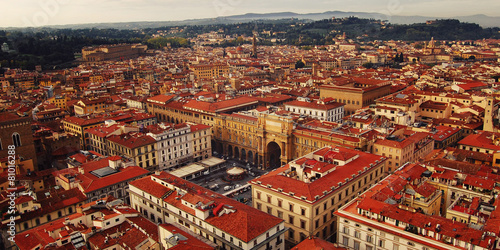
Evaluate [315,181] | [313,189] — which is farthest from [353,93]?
[313,189]

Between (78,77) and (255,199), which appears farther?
(78,77)

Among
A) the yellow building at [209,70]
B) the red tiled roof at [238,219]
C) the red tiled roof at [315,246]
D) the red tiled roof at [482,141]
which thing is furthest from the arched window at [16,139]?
the yellow building at [209,70]

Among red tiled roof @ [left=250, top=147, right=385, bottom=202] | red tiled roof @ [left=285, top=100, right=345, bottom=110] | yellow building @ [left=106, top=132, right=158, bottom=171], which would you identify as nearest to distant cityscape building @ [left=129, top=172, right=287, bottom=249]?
red tiled roof @ [left=250, top=147, right=385, bottom=202]

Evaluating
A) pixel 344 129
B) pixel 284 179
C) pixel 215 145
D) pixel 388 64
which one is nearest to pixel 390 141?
pixel 344 129

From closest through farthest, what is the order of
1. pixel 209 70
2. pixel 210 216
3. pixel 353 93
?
1. pixel 210 216
2. pixel 353 93
3. pixel 209 70

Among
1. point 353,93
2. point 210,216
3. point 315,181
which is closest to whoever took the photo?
point 210,216

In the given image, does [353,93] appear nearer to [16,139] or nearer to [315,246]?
[315,246]

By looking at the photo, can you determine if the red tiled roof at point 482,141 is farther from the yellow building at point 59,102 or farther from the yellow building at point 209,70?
the yellow building at point 209,70

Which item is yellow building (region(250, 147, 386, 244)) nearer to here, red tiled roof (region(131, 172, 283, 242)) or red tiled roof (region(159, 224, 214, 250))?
red tiled roof (region(131, 172, 283, 242))

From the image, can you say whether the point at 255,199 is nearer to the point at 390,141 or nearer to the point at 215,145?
the point at 390,141

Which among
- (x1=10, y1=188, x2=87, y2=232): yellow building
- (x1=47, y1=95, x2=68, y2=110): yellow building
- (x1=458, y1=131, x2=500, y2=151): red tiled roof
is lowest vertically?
(x1=10, y1=188, x2=87, y2=232): yellow building

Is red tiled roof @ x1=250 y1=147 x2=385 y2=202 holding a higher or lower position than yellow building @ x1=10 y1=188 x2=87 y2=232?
higher
